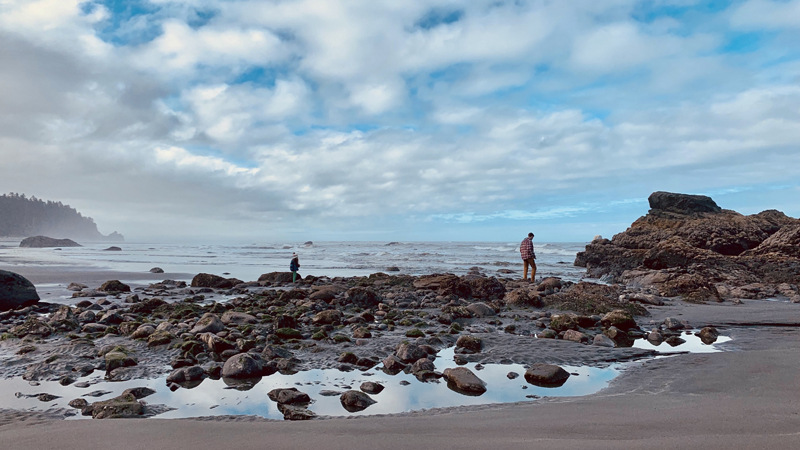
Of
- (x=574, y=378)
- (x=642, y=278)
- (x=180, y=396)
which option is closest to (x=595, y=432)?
(x=574, y=378)

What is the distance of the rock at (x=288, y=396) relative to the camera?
4.28 meters

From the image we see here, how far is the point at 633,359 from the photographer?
236 inches

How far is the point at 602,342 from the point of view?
6.79 m

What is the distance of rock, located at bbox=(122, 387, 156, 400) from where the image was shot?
440cm

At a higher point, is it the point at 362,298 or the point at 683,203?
the point at 683,203

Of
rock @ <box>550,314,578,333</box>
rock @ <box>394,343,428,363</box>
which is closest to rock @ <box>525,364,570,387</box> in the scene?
rock @ <box>394,343,428,363</box>

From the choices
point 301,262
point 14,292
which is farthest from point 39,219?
point 14,292

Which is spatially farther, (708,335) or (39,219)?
(39,219)

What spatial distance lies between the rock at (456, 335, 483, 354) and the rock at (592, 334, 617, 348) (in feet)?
5.92

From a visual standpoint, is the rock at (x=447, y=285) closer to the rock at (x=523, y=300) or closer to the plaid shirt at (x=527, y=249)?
the rock at (x=523, y=300)

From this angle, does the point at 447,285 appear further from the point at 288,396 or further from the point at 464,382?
the point at 288,396

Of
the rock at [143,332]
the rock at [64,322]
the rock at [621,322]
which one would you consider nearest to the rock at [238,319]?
the rock at [143,332]

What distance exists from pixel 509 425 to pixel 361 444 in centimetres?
120

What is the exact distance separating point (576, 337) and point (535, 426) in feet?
13.3
